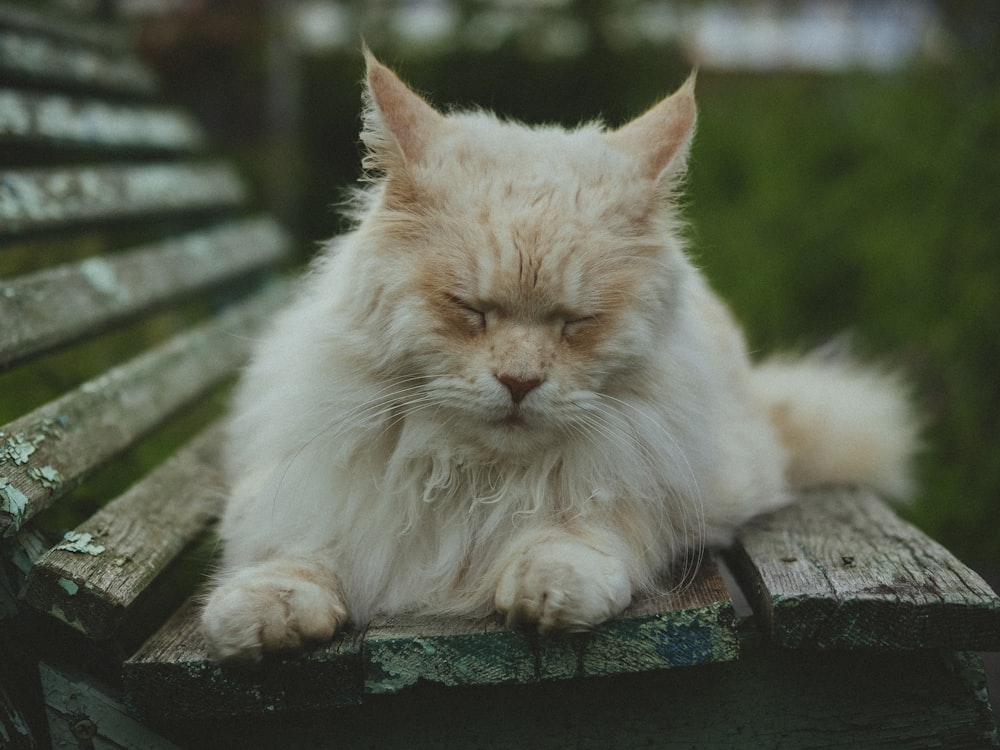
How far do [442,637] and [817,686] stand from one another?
0.67m

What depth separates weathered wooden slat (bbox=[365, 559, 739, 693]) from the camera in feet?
4.78

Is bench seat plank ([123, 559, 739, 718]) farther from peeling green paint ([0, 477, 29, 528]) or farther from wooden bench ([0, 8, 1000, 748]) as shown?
peeling green paint ([0, 477, 29, 528])

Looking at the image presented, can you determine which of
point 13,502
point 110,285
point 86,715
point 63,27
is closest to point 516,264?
point 13,502

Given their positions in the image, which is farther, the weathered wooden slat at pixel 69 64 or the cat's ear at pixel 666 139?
the weathered wooden slat at pixel 69 64

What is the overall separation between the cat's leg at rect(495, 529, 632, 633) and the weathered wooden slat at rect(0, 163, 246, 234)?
130cm

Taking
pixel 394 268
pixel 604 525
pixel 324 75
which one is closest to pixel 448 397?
pixel 394 268

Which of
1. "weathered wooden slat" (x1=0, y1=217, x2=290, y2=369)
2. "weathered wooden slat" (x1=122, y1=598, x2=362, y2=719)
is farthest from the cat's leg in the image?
"weathered wooden slat" (x1=0, y1=217, x2=290, y2=369)

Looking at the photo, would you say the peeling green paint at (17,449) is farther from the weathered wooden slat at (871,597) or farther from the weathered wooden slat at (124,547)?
the weathered wooden slat at (871,597)

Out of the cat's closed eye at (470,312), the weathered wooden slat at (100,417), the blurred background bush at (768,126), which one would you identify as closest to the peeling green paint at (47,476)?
the weathered wooden slat at (100,417)

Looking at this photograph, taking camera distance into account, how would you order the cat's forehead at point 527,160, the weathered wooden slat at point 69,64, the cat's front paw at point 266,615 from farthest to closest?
the weathered wooden slat at point 69,64 < the cat's forehead at point 527,160 < the cat's front paw at point 266,615

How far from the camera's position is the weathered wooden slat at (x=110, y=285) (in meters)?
1.78

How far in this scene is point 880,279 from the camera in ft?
14.4

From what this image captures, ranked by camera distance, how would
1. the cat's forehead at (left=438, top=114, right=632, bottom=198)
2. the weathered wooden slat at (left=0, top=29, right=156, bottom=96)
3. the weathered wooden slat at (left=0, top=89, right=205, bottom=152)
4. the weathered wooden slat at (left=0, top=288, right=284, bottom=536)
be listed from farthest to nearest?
the weathered wooden slat at (left=0, top=29, right=156, bottom=96), the weathered wooden slat at (left=0, top=89, right=205, bottom=152), the cat's forehead at (left=438, top=114, right=632, bottom=198), the weathered wooden slat at (left=0, top=288, right=284, bottom=536)

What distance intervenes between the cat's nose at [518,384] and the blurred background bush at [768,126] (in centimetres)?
168
